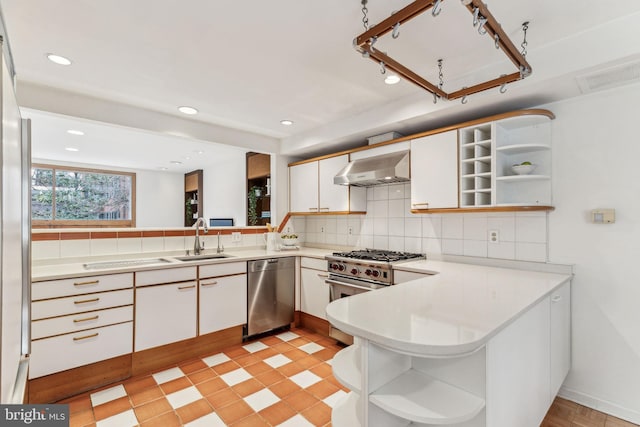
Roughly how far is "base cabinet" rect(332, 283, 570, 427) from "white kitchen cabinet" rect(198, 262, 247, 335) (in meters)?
1.82

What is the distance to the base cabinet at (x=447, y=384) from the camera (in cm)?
112

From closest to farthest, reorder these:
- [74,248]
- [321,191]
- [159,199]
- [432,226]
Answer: [74,248], [432,226], [321,191], [159,199]

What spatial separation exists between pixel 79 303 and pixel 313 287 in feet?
6.71

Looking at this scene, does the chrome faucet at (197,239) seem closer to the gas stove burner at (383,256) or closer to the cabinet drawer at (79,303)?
the cabinet drawer at (79,303)

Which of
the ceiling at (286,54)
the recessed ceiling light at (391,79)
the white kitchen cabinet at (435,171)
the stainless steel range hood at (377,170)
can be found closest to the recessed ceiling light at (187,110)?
the ceiling at (286,54)

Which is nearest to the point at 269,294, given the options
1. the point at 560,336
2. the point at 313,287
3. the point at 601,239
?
the point at 313,287

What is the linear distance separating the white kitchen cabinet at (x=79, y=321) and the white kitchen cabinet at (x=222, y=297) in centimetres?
59

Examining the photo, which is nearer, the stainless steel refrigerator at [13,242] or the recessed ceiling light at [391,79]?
the stainless steel refrigerator at [13,242]

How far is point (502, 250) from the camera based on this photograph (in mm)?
2514

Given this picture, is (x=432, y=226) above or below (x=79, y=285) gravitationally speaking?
above

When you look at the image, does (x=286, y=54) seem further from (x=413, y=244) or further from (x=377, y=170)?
(x=413, y=244)

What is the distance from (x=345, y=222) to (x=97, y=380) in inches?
109

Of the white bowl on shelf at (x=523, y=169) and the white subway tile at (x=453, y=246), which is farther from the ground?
the white bowl on shelf at (x=523, y=169)

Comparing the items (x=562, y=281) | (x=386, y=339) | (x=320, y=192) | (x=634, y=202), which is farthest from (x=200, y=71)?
(x=634, y=202)
